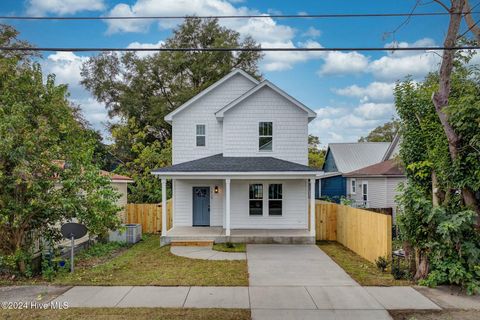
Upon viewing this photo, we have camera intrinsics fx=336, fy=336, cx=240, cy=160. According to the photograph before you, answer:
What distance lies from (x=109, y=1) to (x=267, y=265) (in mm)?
9287

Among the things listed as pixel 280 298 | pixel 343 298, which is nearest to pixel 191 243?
pixel 280 298

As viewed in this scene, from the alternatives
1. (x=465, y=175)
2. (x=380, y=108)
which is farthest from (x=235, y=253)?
(x=380, y=108)

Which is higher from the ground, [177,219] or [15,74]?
[15,74]

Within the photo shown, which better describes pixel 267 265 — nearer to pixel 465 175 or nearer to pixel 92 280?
pixel 92 280

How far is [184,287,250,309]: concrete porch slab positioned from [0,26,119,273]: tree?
3801 millimetres

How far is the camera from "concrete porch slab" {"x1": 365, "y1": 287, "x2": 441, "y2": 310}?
6.71 meters

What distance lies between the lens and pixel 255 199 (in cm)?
1547

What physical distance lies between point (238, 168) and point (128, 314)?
321 inches

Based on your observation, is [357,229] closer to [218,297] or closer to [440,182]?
[440,182]

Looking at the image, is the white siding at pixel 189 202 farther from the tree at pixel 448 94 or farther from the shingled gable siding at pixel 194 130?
the tree at pixel 448 94

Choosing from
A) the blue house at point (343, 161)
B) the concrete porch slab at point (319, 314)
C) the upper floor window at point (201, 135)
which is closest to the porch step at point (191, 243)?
the upper floor window at point (201, 135)

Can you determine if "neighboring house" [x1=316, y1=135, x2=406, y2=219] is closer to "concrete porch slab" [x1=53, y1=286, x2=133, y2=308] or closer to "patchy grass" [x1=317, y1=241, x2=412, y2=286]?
"patchy grass" [x1=317, y1=241, x2=412, y2=286]

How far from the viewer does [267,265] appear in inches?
398

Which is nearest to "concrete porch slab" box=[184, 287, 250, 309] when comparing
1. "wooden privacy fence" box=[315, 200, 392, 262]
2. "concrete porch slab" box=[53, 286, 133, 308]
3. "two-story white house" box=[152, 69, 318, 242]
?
"concrete porch slab" box=[53, 286, 133, 308]
